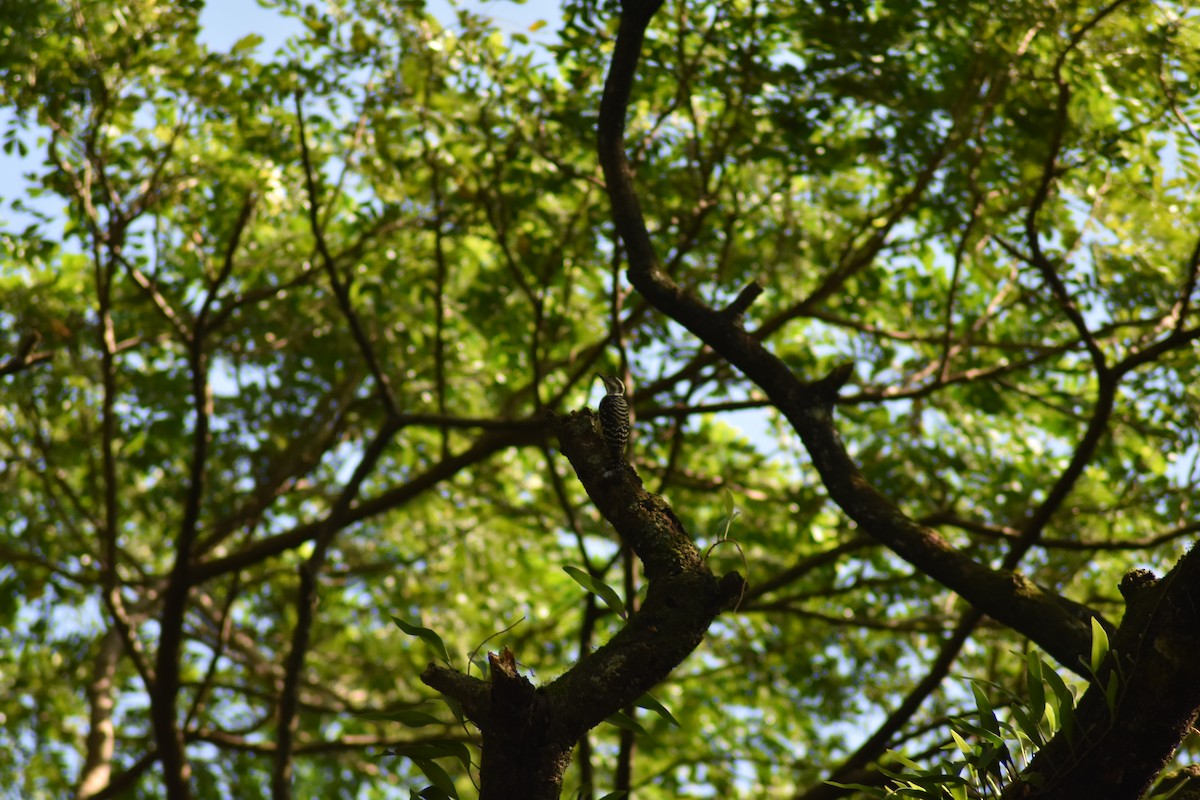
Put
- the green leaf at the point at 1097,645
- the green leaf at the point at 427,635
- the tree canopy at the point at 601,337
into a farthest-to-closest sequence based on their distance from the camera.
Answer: the tree canopy at the point at 601,337 → the green leaf at the point at 427,635 → the green leaf at the point at 1097,645

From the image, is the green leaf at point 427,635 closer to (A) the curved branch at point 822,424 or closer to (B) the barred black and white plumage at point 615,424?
(B) the barred black and white plumage at point 615,424

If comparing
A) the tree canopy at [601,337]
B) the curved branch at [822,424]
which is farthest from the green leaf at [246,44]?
the curved branch at [822,424]

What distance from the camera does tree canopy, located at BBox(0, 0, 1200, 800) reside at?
5.02 m

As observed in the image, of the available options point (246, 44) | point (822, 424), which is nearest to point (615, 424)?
point (822, 424)

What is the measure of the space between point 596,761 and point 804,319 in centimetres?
396

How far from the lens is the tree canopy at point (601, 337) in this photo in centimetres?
502

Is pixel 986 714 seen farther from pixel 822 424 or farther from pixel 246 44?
pixel 246 44

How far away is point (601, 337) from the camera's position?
24.0 feet

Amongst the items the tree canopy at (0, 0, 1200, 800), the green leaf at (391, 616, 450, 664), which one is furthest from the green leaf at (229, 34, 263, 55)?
the green leaf at (391, 616, 450, 664)

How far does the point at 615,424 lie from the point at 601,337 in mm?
4835

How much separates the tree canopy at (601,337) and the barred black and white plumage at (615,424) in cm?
73

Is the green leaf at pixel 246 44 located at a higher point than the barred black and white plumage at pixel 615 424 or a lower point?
higher

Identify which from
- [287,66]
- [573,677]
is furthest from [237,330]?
[573,677]

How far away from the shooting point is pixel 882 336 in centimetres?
588
